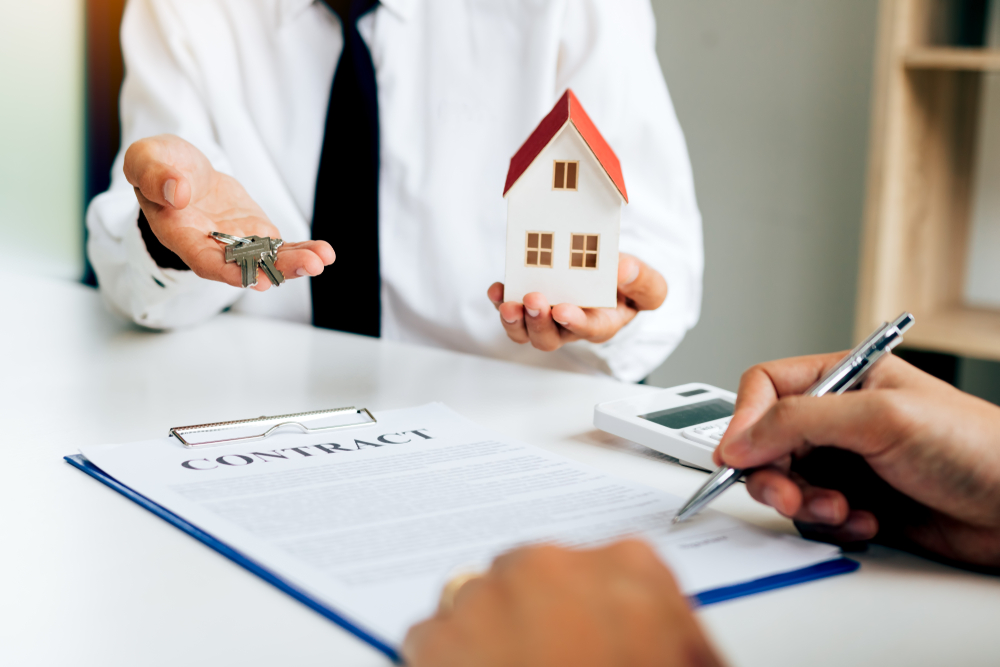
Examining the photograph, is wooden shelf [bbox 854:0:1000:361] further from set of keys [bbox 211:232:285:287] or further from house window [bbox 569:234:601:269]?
set of keys [bbox 211:232:285:287]

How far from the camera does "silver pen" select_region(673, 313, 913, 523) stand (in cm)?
47

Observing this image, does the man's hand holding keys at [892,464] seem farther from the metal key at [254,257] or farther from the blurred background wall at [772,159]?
the blurred background wall at [772,159]

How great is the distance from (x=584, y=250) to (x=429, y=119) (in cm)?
59

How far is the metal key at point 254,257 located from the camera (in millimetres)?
755

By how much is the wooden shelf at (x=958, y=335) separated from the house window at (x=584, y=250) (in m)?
1.07

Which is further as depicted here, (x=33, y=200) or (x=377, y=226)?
(x=33, y=200)

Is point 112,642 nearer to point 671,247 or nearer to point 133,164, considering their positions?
point 133,164

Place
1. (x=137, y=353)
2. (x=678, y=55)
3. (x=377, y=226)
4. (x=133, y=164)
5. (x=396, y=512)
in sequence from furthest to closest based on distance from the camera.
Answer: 1. (x=678, y=55)
2. (x=377, y=226)
3. (x=137, y=353)
4. (x=133, y=164)
5. (x=396, y=512)

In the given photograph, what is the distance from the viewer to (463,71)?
4.15 feet

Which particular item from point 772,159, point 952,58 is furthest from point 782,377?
point 772,159

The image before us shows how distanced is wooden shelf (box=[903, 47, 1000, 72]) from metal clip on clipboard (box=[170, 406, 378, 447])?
1.31m

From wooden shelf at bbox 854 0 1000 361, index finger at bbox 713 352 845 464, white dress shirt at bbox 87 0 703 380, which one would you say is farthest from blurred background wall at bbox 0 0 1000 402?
index finger at bbox 713 352 845 464

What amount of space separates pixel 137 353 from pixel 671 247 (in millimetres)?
761

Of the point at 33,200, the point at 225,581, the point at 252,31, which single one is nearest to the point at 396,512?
the point at 225,581
